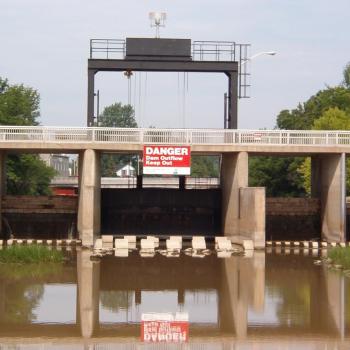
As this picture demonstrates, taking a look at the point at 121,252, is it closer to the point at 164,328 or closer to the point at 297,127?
the point at 164,328

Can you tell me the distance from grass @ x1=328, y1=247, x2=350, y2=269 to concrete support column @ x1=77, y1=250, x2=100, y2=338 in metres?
8.73

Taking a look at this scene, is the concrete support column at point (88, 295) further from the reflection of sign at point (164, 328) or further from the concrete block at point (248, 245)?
the concrete block at point (248, 245)

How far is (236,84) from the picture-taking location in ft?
149

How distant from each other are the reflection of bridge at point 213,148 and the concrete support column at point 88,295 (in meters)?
8.73

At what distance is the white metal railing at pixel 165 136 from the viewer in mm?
43719

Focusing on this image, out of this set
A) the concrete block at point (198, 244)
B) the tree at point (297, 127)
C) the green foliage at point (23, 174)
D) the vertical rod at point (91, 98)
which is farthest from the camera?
the tree at point (297, 127)

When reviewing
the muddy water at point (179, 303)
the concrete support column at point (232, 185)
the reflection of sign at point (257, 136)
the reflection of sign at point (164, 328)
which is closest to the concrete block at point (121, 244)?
the concrete support column at point (232, 185)

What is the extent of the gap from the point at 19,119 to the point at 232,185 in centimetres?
2861

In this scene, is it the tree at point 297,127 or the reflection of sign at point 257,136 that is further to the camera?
the tree at point 297,127

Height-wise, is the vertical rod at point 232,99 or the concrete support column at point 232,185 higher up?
the vertical rod at point 232,99

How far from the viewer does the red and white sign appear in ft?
144

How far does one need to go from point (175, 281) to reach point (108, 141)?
689 inches

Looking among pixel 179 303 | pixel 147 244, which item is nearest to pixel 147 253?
pixel 147 244

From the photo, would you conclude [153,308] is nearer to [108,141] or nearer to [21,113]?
[108,141]
